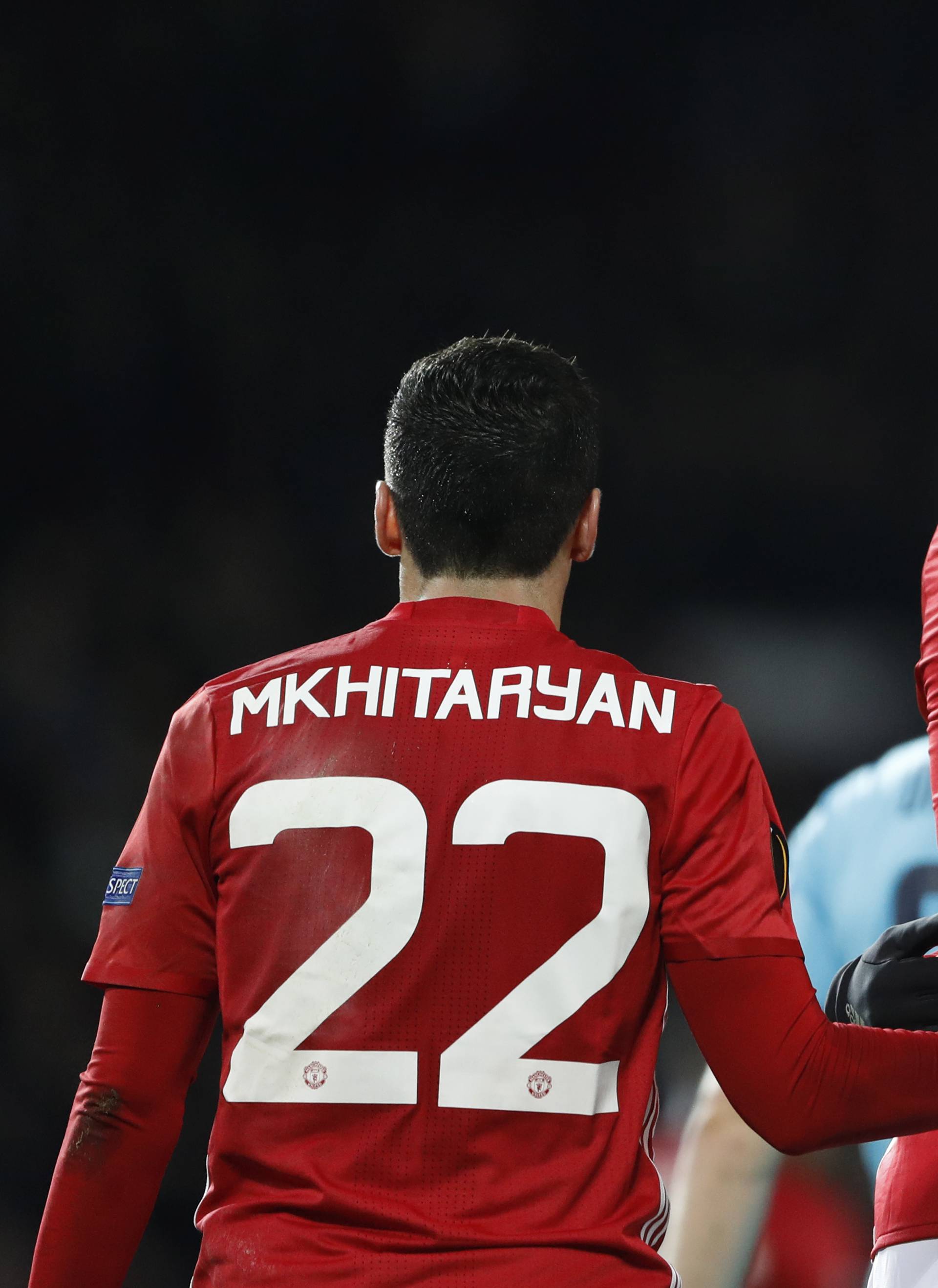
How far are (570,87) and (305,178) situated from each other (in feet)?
1.64

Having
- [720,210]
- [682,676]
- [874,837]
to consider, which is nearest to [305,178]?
[720,210]

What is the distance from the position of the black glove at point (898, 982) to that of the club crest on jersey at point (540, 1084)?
275 mm

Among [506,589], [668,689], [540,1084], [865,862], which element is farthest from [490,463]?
[865,862]

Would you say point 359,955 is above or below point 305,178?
below

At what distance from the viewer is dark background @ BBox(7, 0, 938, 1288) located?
2098 millimetres

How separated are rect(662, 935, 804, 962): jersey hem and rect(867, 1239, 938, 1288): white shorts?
40 cm

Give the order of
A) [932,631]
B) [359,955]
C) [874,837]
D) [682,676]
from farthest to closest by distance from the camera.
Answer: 1. [682,676]
2. [874,837]
3. [932,631]
4. [359,955]

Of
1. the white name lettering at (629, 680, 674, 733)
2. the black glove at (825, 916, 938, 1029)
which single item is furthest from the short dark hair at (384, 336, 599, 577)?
the black glove at (825, 916, 938, 1029)

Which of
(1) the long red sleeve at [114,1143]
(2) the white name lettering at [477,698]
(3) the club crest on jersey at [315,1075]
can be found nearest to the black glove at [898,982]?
(2) the white name lettering at [477,698]

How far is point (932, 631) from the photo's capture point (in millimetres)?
1070

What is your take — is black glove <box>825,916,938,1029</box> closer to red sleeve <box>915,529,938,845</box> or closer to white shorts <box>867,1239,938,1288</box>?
red sleeve <box>915,529,938,845</box>

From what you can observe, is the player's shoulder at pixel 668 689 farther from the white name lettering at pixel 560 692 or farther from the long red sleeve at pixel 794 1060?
the long red sleeve at pixel 794 1060

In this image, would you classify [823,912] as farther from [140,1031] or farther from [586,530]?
[140,1031]

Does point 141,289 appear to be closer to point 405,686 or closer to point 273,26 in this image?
point 273,26
